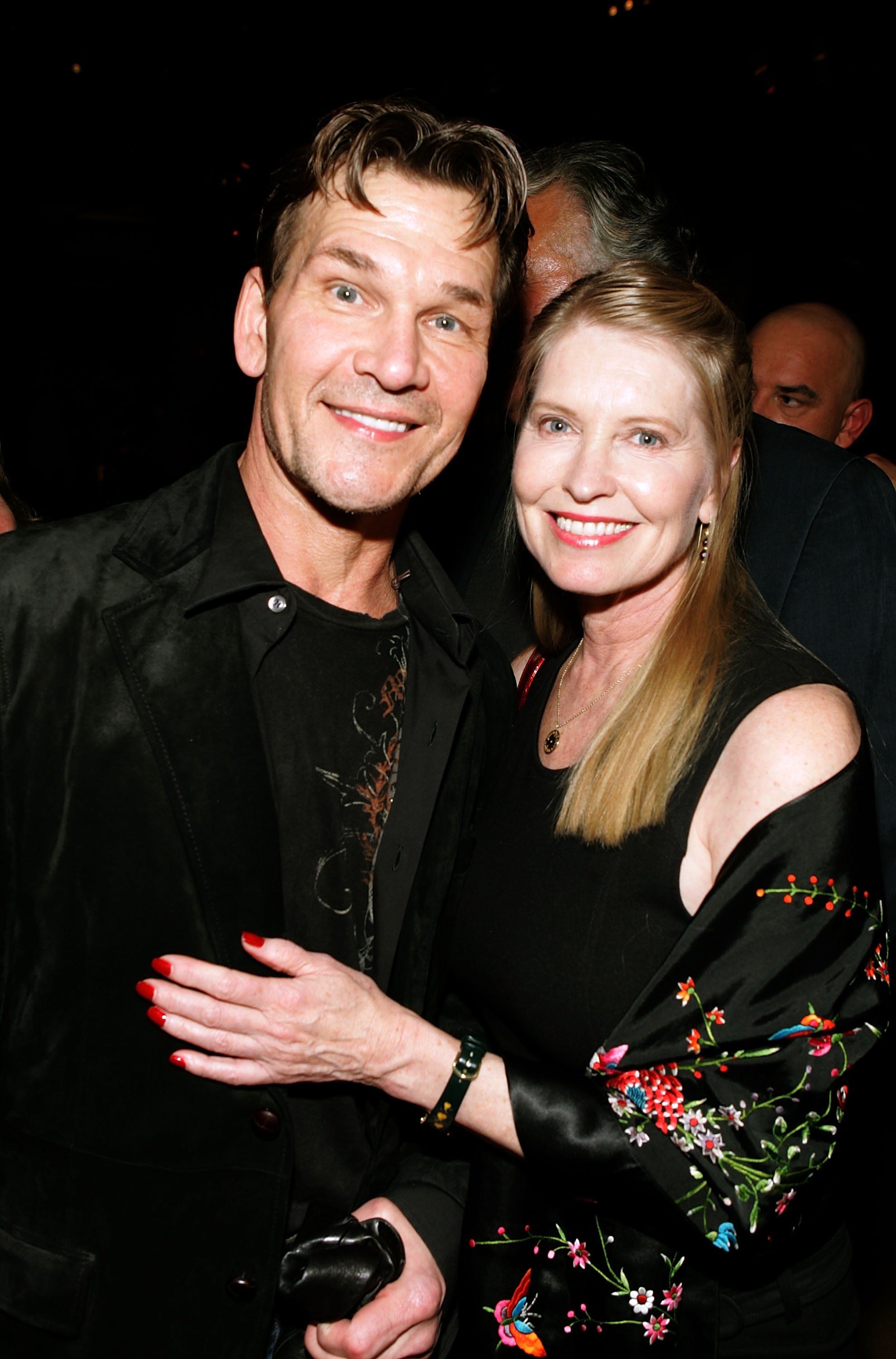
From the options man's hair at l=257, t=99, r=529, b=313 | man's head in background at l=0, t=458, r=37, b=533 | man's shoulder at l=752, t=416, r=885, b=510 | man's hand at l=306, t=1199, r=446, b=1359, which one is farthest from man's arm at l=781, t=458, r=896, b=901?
man's head in background at l=0, t=458, r=37, b=533

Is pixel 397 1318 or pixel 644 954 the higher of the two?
pixel 644 954

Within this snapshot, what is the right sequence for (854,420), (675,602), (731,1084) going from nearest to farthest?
(731,1084) < (675,602) < (854,420)

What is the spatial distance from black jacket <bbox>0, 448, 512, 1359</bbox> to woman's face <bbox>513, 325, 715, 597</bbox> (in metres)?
0.65

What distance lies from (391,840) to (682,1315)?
809 mm

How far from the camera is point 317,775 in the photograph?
157 cm

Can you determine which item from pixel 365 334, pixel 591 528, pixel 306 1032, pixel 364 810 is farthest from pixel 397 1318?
pixel 365 334

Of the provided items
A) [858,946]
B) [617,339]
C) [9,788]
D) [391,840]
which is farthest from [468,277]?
[858,946]

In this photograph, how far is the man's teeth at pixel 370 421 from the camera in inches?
62.9

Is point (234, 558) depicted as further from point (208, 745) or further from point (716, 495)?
point (716, 495)

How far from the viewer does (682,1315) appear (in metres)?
1.47

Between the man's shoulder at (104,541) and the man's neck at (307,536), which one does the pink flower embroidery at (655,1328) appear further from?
the man's shoulder at (104,541)

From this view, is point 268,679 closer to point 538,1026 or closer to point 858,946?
point 538,1026

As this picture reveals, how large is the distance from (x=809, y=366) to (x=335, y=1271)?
3315mm

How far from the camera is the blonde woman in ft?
4.42
